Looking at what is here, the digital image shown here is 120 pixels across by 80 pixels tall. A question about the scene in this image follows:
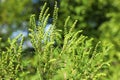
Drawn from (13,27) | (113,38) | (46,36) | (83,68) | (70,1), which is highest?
(13,27)

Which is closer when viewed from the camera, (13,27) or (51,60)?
(51,60)

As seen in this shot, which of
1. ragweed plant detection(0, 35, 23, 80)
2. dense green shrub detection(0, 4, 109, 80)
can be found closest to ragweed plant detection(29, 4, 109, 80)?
dense green shrub detection(0, 4, 109, 80)

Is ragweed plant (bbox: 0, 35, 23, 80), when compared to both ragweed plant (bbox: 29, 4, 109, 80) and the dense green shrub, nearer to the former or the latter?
the dense green shrub

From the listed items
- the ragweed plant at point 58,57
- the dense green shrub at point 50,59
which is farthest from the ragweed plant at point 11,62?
the ragweed plant at point 58,57

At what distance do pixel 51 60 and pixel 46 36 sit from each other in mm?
277

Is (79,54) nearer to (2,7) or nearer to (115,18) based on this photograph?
(115,18)

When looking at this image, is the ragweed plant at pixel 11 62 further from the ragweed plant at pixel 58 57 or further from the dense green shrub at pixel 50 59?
the ragweed plant at pixel 58 57

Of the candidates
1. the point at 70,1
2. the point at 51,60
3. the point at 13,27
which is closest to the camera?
the point at 51,60

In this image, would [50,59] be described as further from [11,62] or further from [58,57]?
[11,62]

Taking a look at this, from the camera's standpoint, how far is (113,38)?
10586 millimetres

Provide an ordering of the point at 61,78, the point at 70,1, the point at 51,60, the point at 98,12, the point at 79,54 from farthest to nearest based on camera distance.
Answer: the point at 98,12, the point at 70,1, the point at 61,78, the point at 79,54, the point at 51,60

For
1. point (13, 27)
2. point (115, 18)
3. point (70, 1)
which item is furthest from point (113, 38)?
point (13, 27)

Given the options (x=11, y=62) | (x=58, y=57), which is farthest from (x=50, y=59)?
(x=11, y=62)

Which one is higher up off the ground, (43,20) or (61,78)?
(43,20)
